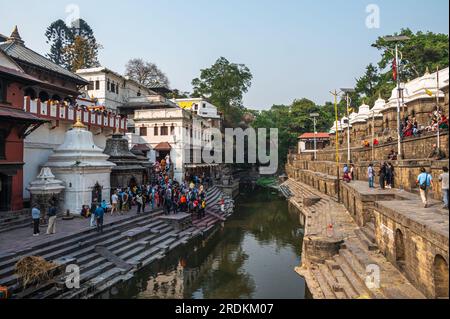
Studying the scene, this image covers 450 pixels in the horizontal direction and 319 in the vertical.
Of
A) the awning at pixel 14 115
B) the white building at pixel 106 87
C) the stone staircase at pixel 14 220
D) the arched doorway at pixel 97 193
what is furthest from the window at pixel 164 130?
the stone staircase at pixel 14 220

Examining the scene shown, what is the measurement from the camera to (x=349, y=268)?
10.1 m

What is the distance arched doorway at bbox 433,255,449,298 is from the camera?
6.41 meters

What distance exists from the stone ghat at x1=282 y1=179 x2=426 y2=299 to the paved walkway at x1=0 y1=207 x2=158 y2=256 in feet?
28.3

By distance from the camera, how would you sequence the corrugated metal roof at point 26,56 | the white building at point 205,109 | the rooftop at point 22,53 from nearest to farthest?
1. the corrugated metal roof at point 26,56
2. the rooftop at point 22,53
3. the white building at point 205,109

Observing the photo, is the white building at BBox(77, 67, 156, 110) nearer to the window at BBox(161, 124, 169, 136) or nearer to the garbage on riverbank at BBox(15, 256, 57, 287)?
the window at BBox(161, 124, 169, 136)

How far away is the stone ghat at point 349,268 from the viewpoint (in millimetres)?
8016

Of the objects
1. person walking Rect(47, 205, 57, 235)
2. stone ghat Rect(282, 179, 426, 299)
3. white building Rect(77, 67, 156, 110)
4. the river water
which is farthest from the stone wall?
white building Rect(77, 67, 156, 110)

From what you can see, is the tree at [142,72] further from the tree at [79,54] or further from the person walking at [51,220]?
the person walking at [51,220]

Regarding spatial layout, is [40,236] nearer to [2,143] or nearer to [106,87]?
[2,143]

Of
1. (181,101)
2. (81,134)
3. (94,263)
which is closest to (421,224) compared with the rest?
(94,263)

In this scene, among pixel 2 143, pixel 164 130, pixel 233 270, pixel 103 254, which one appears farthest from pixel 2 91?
pixel 164 130

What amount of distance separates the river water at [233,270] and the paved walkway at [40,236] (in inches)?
133
